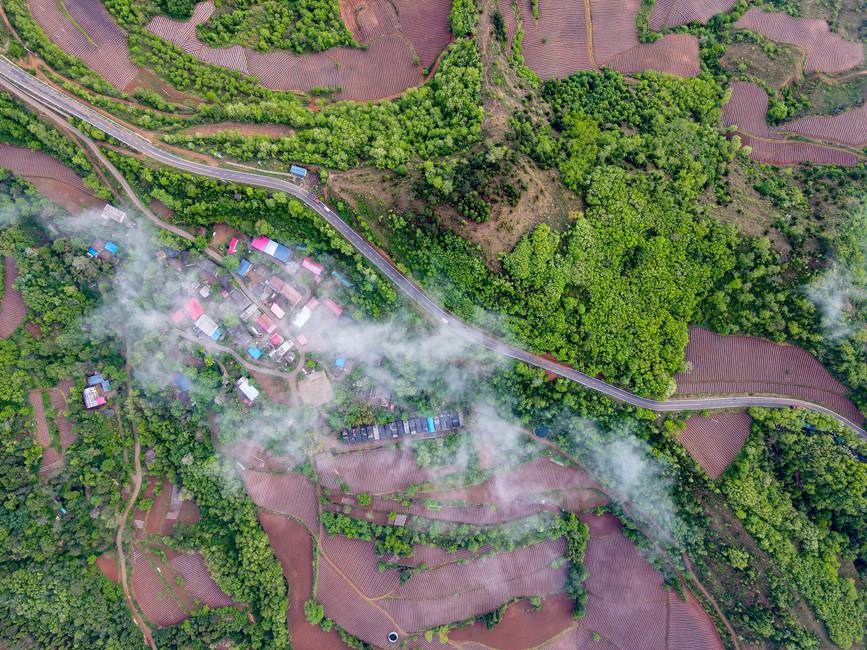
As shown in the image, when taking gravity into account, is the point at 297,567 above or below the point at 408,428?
below

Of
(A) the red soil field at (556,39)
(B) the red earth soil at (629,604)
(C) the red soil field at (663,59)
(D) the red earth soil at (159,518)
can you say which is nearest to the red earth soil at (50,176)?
(D) the red earth soil at (159,518)

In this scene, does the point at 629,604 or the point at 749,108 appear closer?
the point at 629,604

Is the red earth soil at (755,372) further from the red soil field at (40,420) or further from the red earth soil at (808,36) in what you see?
the red soil field at (40,420)

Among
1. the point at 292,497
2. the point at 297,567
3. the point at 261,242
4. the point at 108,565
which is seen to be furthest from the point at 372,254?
the point at 108,565

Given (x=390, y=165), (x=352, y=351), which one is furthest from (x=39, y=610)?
(x=390, y=165)

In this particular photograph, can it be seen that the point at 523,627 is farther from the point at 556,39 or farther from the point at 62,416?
the point at 556,39

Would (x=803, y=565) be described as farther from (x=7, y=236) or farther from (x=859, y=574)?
(x=7, y=236)

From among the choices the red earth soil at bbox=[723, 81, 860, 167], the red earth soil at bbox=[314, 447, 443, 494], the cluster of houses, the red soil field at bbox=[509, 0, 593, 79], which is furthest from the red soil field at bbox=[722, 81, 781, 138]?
the red earth soil at bbox=[314, 447, 443, 494]

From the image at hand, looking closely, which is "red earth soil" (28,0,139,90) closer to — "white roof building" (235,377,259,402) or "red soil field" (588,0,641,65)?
"white roof building" (235,377,259,402)
